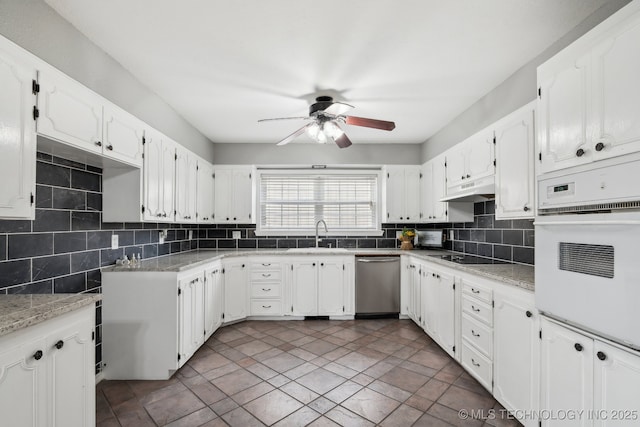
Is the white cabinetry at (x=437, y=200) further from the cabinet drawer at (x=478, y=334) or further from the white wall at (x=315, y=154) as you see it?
the cabinet drawer at (x=478, y=334)

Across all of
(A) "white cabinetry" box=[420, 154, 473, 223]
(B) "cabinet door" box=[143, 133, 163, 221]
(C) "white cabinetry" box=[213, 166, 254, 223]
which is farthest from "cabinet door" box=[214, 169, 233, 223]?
(A) "white cabinetry" box=[420, 154, 473, 223]

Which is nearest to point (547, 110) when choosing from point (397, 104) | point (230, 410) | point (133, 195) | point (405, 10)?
point (405, 10)

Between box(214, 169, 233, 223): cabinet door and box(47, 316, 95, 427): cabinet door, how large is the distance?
272 centimetres

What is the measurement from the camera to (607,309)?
4.06 ft

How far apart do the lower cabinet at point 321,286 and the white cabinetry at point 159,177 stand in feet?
5.40

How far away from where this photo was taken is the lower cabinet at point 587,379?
1.18 meters

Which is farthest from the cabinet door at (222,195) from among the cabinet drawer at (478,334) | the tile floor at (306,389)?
the cabinet drawer at (478,334)

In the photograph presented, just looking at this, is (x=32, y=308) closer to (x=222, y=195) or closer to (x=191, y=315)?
(x=191, y=315)

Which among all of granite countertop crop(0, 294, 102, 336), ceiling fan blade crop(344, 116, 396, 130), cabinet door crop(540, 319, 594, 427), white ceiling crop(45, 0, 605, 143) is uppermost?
white ceiling crop(45, 0, 605, 143)

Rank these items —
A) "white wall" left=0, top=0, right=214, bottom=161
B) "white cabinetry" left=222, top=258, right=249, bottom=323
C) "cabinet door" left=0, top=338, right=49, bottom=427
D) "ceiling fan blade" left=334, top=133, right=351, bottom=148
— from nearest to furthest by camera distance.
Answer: "cabinet door" left=0, top=338, right=49, bottom=427 → "white wall" left=0, top=0, right=214, bottom=161 → "ceiling fan blade" left=334, top=133, right=351, bottom=148 → "white cabinetry" left=222, top=258, right=249, bottom=323

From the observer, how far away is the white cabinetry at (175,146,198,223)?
314 centimetres

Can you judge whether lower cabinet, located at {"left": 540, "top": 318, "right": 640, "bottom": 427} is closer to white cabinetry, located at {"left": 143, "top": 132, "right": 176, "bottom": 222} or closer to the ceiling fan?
the ceiling fan

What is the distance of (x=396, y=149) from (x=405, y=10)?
2.86 meters

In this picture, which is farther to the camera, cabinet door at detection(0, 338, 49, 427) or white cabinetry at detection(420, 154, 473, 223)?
white cabinetry at detection(420, 154, 473, 223)
